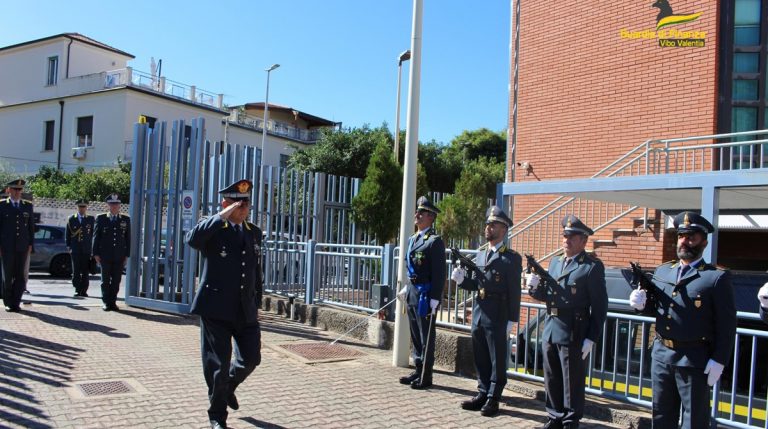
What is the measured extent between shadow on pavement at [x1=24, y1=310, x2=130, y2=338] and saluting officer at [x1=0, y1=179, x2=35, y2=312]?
13.5 inches

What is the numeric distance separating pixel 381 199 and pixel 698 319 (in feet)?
44.9

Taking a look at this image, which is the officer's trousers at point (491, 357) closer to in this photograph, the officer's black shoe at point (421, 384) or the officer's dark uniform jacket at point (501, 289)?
the officer's dark uniform jacket at point (501, 289)

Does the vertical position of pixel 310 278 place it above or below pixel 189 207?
below

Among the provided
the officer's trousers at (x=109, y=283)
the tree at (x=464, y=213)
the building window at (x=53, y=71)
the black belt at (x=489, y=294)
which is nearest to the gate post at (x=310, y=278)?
the officer's trousers at (x=109, y=283)

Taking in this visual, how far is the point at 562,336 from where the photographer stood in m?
4.96

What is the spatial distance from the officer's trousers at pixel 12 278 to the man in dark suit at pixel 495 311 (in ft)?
23.2

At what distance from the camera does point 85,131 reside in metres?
35.2

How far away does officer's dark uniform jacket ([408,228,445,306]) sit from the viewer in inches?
250

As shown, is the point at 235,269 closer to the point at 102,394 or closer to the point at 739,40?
the point at 102,394

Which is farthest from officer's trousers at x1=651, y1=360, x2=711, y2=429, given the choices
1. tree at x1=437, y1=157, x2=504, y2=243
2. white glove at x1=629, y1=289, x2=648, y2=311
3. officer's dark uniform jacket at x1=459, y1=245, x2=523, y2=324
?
tree at x1=437, y1=157, x2=504, y2=243

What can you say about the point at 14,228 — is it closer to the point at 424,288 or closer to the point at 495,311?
the point at 424,288

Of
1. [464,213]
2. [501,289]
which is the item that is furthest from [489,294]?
[464,213]

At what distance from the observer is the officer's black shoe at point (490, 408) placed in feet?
18.3

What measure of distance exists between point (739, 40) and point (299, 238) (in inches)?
360
